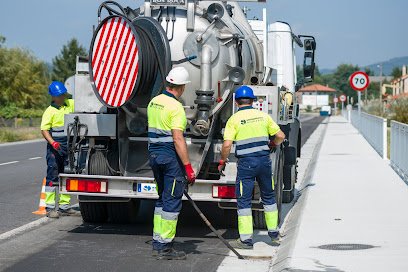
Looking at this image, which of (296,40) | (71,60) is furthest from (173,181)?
(71,60)

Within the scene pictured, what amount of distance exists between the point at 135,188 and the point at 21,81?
71.3 metres

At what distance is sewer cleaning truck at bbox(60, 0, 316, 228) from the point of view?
1020cm

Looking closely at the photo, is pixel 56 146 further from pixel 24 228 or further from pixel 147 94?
pixel 147 94

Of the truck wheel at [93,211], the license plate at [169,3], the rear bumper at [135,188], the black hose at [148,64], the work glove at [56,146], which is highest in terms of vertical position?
the license plate at [169,3]

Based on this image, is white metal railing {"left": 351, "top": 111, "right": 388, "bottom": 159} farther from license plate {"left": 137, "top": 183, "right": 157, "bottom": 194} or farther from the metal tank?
license plate {"left": 137, "top": 183, "right": 157, "bottom": 194}

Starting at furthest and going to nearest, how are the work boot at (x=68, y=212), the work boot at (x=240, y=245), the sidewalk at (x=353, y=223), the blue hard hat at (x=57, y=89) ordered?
the work boot at (x=68, y=212)
the blue hard hat at (x=57, y=89)
the work boot at (x=240, y=245)
the sidewalk at (x=353, y=223)

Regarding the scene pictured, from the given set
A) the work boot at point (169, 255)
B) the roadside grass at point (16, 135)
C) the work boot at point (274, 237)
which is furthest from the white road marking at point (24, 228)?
the roadside grass at point (16, 135)

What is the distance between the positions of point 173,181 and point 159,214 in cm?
41

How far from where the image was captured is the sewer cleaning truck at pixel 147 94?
33.5 ft

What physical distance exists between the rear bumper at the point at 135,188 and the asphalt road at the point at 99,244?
22.1 inches

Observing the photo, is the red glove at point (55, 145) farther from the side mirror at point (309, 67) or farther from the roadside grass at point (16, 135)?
the roadside grass at point (16, 135)

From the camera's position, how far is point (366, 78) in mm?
31547

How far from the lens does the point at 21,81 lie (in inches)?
3135

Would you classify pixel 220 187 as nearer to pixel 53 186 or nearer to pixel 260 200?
pixel 260 200
